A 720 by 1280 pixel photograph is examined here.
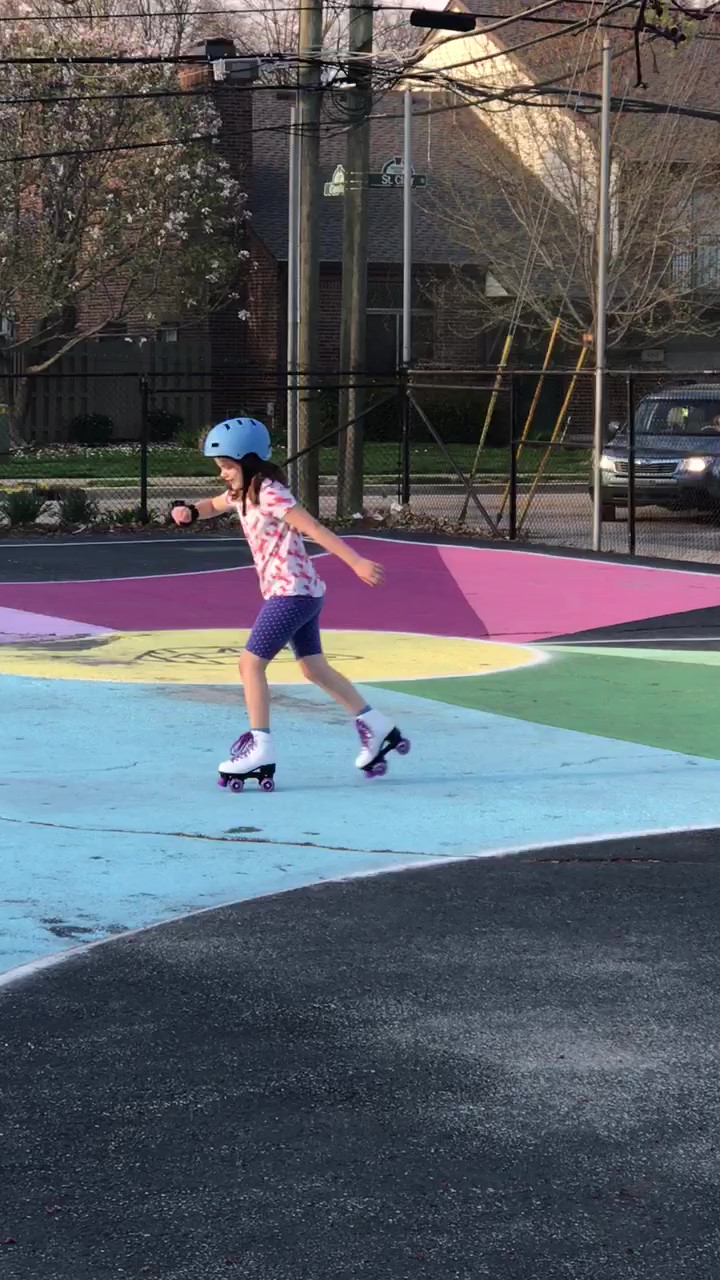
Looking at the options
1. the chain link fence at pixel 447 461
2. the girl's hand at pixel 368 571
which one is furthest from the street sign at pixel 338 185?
the girl's hand at pixel 368 571

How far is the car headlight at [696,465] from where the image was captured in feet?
79.8

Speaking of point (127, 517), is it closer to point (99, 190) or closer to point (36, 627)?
point (36, 627)

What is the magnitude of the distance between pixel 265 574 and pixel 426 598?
7973 millimetres

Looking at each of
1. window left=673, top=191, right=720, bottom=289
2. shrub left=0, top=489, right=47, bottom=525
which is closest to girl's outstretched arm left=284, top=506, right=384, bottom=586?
shrub left=0, top=489, right=47, bottom=525

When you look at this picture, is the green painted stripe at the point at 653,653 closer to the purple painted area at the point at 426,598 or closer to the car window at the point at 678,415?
the purple painted area at the point at 426,598

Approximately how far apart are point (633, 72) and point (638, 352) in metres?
11.2

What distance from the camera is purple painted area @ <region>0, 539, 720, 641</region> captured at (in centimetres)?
1460

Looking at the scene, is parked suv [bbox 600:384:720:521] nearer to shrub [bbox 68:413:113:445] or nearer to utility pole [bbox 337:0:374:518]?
utility pole [bbox 337:0:374:518]

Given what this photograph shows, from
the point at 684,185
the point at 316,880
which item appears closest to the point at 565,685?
the point at 316,880

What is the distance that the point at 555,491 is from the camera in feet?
104

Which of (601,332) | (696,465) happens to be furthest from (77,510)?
(696,465)

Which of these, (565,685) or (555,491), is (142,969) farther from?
(555,491)

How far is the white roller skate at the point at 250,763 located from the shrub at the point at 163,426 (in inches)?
1312

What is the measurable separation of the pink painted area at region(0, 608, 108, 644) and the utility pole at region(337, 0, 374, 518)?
29.7 ft
